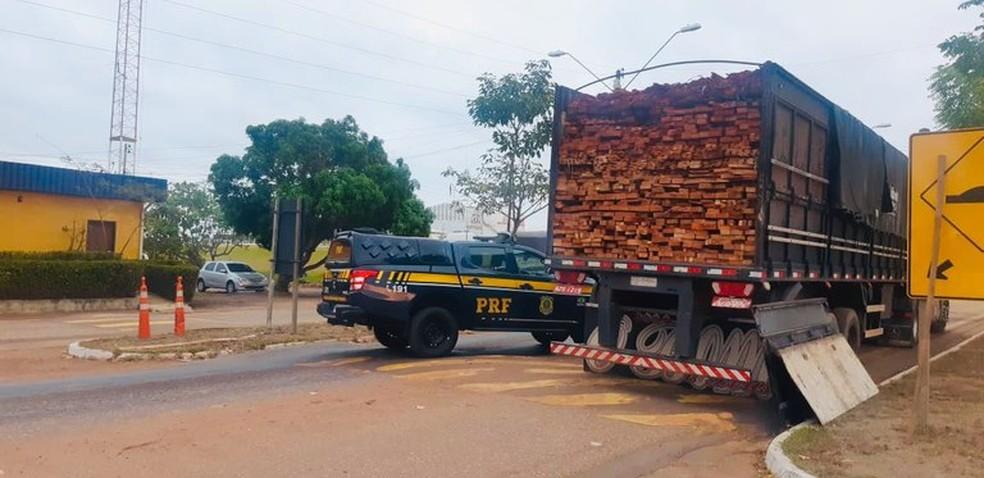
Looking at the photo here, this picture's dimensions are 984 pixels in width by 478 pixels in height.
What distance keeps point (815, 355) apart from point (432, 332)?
583 cm

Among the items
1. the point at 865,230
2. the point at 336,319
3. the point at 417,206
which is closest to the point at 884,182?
the point at 865,230

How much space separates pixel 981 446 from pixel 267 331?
11.8 metres

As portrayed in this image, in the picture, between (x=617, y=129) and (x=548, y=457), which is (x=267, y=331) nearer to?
(x=617, y=129)

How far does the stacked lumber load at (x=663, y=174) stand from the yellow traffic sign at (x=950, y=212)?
70.4 inches

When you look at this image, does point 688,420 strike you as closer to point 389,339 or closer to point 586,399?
point 586,399

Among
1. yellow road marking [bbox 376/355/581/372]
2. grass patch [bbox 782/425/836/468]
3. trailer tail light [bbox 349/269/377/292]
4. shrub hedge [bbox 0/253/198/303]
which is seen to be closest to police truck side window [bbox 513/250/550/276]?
yellow road marking [bbox 376/355/581/372]

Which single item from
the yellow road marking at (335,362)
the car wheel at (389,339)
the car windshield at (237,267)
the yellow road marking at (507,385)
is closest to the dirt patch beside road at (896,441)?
the yellow road marking at (507,385)

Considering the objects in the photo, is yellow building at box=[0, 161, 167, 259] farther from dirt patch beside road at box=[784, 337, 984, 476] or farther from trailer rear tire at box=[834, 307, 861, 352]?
dirt patch beside road at box=[784, 337, 984, 476]

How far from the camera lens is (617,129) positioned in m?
10.1

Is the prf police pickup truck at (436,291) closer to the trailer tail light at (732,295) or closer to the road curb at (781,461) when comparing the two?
the trailer tail light at (732,295)

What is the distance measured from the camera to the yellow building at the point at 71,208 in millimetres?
23875

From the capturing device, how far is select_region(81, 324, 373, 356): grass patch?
1264 centimetres

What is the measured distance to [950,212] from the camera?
7258mm

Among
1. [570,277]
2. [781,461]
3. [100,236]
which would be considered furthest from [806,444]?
[100,236]
